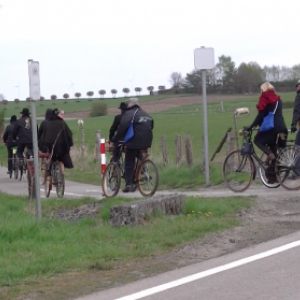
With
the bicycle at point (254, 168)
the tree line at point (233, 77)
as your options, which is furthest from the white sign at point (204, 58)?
the tree line at point (233, 77)

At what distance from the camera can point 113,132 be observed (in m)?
14.2

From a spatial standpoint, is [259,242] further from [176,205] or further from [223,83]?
→ [223,83]

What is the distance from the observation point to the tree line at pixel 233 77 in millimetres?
73688

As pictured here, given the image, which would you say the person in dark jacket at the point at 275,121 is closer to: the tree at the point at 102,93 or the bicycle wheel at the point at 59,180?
the bicycle wheel at the point at 59,180

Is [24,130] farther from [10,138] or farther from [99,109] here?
[99,109]

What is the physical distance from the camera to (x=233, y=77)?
8375cm

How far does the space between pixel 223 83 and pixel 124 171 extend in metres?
65.3

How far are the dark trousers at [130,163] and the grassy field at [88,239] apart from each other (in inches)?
63.5

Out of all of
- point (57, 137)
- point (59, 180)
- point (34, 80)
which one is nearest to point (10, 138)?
point (59, 180)

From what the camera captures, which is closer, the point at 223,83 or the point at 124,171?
the point at 124,171

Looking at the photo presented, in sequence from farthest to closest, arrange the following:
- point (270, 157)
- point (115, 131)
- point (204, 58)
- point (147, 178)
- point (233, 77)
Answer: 1. point (233, 77)
2. point (204, 58)
3. point (115, 131)
4. point (147, 178)
5. point (270, 157)

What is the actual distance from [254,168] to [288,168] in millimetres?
736

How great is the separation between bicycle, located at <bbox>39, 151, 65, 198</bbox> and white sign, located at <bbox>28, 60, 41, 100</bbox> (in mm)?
5200

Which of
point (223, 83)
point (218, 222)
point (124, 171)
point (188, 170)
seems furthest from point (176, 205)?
point (223, 83)
